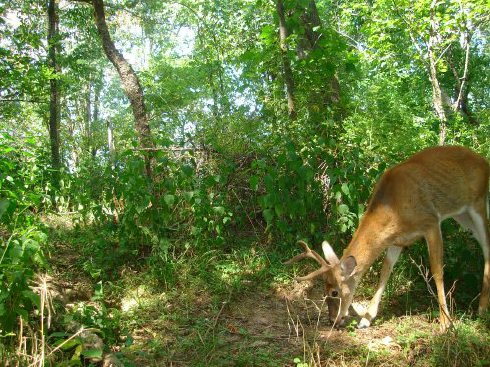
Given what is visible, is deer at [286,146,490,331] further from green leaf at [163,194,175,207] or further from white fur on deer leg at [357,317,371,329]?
green leaf at [163,194,175,207]

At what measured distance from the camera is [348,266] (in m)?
5.07

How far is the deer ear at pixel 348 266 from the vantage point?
16.5 ft

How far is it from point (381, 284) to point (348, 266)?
63 centimetres

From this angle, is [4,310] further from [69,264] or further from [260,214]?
[260,214]

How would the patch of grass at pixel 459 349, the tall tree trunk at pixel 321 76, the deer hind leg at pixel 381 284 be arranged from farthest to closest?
the tall tree trunk at pixel 321 76, the deer hind leg at pixel 381 284, the patch of grass at pixel 459 349

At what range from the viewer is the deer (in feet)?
16.8

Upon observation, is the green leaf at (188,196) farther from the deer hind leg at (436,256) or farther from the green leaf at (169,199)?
the deer hind leg at (436,256)

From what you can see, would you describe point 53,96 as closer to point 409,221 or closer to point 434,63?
point 434,63

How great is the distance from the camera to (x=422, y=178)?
543cm

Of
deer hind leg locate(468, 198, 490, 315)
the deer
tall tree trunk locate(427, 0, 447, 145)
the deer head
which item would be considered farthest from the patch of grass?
tall tree trunk locate(427, 0, 447, 145)

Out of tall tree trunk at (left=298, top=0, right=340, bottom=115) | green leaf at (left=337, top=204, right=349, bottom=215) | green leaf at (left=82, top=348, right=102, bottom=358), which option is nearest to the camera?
green leaf at (left=82, top=348, right=102, bottom=358)

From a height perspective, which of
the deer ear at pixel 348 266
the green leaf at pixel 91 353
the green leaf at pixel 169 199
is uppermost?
the green leaf at pixel 169 199

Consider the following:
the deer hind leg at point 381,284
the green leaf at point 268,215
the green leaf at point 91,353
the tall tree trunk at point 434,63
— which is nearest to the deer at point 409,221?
the deer hind leg at point 381,284

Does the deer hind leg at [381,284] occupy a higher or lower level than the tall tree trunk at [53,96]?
lower
